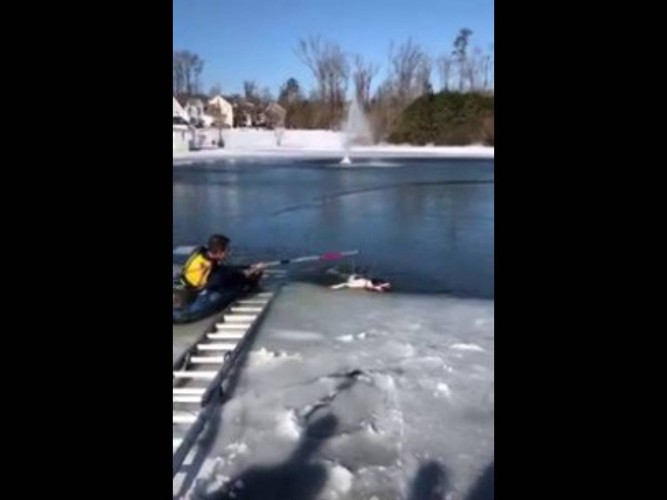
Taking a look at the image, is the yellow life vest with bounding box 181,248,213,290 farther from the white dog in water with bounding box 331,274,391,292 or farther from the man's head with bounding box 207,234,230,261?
the white dog in water with bounding box 331,274,391,292

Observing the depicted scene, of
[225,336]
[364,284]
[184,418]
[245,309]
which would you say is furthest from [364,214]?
[184,418]

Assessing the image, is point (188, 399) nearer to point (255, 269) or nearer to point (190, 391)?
point (190, 391)

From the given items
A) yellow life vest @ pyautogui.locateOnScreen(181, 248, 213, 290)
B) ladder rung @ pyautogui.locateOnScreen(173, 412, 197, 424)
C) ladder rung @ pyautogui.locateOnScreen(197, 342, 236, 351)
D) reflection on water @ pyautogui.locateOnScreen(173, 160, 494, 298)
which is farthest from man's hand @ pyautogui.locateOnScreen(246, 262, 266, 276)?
ladder rung @ pyautogui.locateOnScreen(173, 412, 197, 424)

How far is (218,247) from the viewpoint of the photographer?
3.10 metres

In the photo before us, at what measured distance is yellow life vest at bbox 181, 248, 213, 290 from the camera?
280 cm

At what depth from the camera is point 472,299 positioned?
2764 millimetres

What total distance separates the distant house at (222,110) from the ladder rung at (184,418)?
1807 millimetres

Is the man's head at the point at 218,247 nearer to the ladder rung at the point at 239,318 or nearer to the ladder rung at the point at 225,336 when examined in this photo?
the ladder rung at the point at 239,318

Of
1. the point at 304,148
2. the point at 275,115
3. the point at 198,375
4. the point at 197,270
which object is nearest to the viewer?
the point at 198,375

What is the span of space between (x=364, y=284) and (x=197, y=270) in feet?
2.72

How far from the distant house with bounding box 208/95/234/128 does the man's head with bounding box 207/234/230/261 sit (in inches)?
27.9

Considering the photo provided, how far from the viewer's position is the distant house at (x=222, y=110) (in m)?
3.22
